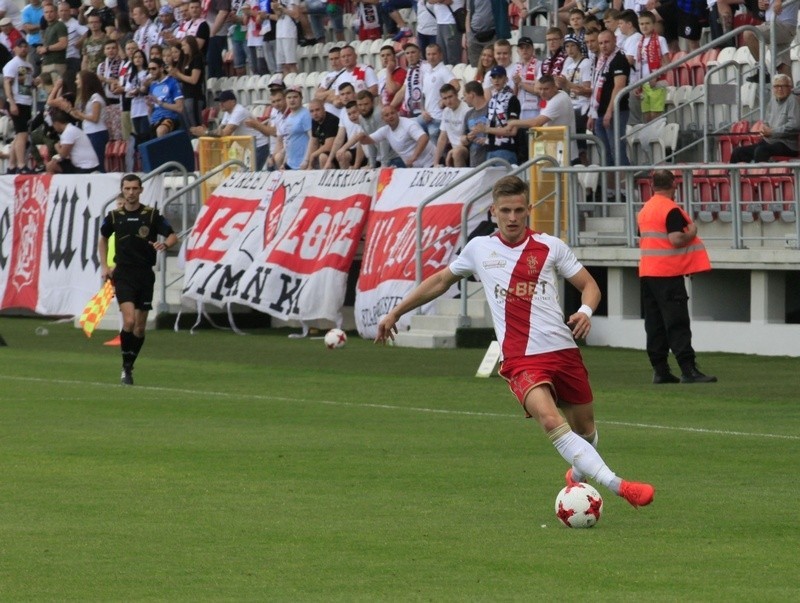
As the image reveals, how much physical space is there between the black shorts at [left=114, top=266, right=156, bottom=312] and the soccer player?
9661mm

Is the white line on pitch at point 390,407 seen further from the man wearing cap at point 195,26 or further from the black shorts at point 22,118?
the black shorts at point 22,118

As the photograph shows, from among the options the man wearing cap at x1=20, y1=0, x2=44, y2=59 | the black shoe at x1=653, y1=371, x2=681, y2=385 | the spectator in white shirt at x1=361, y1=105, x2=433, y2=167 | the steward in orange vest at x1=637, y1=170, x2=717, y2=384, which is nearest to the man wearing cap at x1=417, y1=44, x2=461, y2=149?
the spectator in white shirt at x1=361, y1=105, x2=433, y2=167

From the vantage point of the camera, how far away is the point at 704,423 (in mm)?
14688

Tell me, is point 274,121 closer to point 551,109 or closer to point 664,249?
point 551,109

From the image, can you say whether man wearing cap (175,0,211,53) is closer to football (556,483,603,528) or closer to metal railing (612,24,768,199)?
metal railing (612,24,768,199)

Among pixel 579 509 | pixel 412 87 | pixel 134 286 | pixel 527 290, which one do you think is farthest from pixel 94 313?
pixel 579 509

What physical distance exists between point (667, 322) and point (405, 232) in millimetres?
7107

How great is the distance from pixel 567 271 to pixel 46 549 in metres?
3.14

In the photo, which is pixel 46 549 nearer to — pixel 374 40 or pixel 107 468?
pixel 107 468

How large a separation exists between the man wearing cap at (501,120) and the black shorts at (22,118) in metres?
15.6

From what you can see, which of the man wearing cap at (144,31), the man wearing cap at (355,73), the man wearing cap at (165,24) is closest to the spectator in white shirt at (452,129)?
the man wearing cap at (355,73)

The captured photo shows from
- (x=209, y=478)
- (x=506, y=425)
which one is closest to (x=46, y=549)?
(x=209, y=478)

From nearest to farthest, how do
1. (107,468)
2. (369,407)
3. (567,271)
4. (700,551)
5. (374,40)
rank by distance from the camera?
(700,551)
(567,271)
(107,468)
(369,407)
(374,40)

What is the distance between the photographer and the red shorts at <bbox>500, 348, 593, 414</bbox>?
9633 mm
